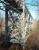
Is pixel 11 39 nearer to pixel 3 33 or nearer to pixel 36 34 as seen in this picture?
pixel 3 33

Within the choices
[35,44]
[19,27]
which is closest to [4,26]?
[19,27]

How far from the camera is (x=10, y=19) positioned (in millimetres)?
6938

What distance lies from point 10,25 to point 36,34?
81cm

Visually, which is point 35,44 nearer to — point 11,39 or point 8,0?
point 11,39

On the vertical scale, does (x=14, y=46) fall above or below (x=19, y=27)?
below

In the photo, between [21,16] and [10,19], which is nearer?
[21,16]

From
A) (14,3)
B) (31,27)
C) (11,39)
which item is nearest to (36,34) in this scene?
(31,27)

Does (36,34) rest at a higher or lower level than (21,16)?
lower

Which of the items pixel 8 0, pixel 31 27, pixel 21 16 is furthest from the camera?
pixel 31 27

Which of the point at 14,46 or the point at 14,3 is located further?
the point at 14,46

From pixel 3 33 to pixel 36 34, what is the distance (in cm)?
97

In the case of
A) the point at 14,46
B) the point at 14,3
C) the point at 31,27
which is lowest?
the point at 14,46

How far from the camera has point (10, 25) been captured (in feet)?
22.8

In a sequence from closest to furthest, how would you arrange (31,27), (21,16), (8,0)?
(8,0) → (21,16) → (31,27)
